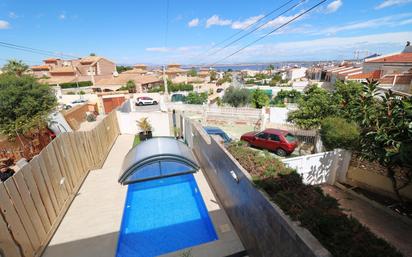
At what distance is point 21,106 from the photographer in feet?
32.9

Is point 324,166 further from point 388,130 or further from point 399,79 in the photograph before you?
point 399,79

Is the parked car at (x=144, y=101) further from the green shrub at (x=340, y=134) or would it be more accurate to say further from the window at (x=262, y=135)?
the green shrub at (x=340, y=134)

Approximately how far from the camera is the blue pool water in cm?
539

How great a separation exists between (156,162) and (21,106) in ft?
26.6

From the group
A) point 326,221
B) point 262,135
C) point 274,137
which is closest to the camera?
point 326,221

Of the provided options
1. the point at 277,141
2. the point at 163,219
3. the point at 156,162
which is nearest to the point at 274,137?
the point at 277,141

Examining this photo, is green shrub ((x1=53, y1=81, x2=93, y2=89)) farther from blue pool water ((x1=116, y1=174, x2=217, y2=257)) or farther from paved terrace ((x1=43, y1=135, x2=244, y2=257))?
blue pool water ((x1=116, y1=174, x2=217, y2=257))

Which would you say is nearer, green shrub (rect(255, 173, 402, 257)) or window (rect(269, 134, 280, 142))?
green shrub (rect(255, 173, 402, 257))

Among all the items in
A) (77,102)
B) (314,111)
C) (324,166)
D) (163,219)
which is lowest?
(163,219)

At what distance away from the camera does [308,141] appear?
1305 cm

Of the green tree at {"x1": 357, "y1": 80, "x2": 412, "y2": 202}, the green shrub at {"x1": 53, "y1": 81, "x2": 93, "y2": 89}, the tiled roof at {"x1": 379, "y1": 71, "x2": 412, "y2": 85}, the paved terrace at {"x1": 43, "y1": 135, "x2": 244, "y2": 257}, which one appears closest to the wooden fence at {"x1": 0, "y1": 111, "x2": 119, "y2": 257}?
the paved terrace at {"x1": 43, "y1": 135, "x2": 244, "y2": 257}

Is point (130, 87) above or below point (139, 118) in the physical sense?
above

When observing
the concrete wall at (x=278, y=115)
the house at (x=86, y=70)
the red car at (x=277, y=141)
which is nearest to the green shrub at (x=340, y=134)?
the red car at (x=277, y=141)

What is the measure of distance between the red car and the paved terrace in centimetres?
512
